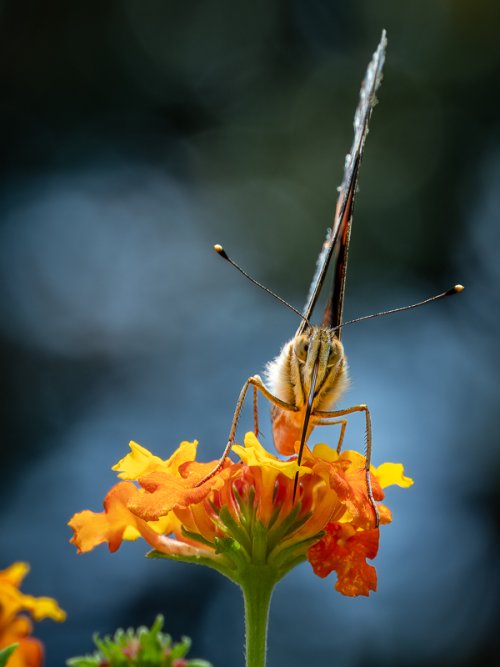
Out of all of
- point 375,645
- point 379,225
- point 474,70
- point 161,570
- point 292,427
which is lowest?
point 292,427

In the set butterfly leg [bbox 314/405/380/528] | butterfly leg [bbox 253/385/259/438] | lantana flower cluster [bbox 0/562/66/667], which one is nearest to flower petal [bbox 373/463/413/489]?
butterfly leg [bbox 314/405/380/528]

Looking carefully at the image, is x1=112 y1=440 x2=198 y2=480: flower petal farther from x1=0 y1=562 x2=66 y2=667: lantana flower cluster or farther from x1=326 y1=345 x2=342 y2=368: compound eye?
x1=326 y1=345 x2=342 y2=368: compound eye

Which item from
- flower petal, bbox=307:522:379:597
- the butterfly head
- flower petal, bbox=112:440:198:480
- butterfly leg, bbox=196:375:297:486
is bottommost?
flower petal, bbox=307:522:379:597

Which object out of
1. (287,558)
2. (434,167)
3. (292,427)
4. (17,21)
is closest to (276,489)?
(287,558)

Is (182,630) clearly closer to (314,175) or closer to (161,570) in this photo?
(161,570)

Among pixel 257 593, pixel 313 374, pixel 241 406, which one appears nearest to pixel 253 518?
pixel 257 593

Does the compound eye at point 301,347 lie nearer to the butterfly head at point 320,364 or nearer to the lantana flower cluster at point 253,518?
the butterfly head at point 320,364

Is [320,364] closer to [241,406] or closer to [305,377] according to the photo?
[305,377]
